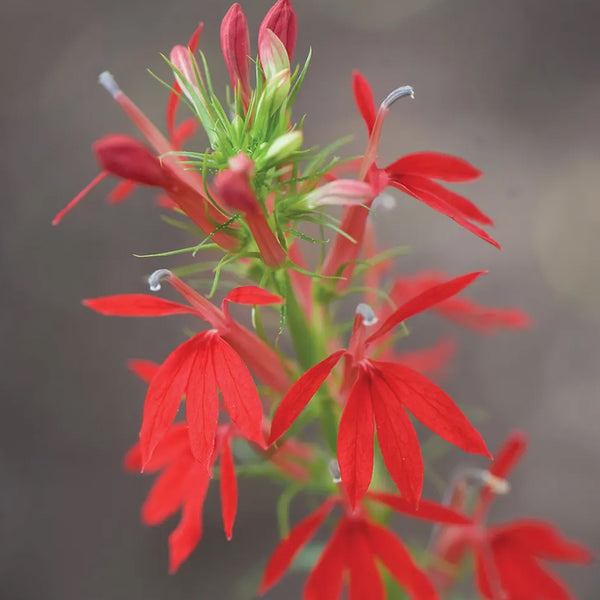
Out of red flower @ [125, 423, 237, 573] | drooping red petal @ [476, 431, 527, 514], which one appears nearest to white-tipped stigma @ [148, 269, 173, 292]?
red flower @ [125, 423, 237, 573]

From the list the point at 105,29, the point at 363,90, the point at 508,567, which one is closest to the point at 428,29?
the point at 105,29

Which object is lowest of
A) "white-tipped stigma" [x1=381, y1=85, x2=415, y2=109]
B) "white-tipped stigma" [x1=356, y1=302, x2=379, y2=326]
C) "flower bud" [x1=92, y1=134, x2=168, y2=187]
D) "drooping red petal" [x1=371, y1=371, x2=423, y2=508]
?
"drooping red petal" [x1=371, y1=371, x2=423, y2=508]

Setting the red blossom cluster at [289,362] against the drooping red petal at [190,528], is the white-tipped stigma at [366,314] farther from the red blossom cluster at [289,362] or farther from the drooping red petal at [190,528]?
Result: the drooping red petal at [190,528]

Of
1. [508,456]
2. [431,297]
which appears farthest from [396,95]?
[508,456]

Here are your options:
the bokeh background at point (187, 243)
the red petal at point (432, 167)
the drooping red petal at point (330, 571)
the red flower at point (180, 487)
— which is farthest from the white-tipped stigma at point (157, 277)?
the bokeh background at point (187, 243)

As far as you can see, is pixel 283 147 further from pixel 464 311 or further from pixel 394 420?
pixel 464 311

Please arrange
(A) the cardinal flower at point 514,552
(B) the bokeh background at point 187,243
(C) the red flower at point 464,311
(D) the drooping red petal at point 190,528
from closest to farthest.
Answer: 1. (D) the drooping red petal at point 190,528
2. (A) the cardinal flower at point 514,552
3. (C) the red flower at point 464,311
4. (B) the bokeh background at point 187,243

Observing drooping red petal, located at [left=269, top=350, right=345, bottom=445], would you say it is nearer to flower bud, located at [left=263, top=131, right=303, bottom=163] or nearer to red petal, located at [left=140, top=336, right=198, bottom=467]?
red petal, located at [left=140, top=336, right=198, bottom=467]
